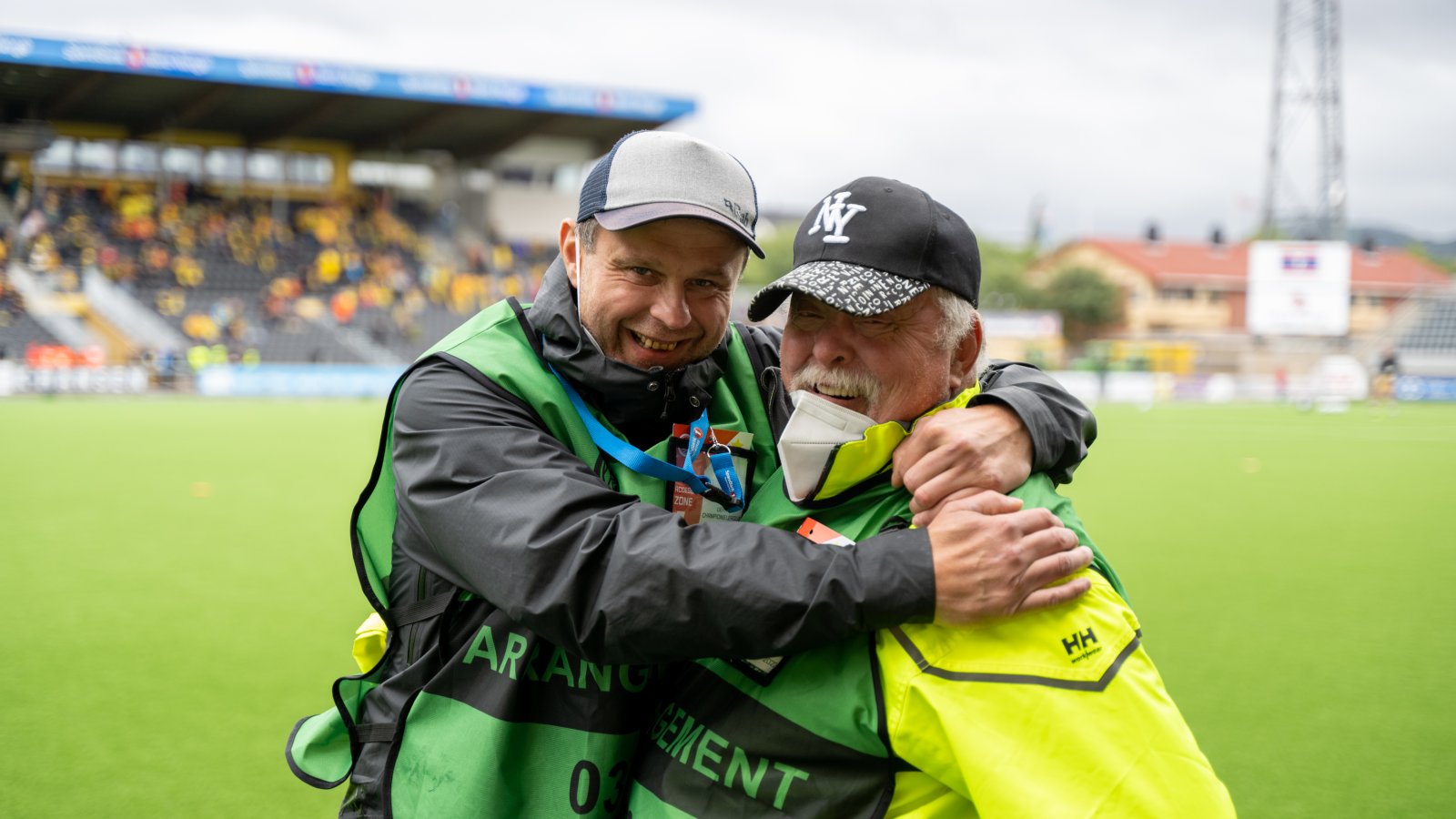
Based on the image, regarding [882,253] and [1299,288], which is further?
[1299,288]

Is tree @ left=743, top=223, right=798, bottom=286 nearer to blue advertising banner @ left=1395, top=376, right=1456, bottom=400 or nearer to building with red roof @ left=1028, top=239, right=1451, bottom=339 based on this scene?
building with red roof @ left=1028, top=239, right=1451, bottom=339

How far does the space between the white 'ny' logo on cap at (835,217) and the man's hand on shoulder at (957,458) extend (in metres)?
0.39

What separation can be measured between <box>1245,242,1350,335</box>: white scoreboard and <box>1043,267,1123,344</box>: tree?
54.5 ft

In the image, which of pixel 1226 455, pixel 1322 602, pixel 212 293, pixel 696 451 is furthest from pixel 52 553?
pixel 212 293

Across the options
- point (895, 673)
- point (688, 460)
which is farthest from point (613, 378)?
point (895, 673)

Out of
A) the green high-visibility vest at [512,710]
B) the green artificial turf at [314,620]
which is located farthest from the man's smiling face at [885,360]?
the green artificial turf at [314,620]

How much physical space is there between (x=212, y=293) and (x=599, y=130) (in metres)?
14.1

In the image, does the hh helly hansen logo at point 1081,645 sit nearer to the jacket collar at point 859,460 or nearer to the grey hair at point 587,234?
the jacket collar at point 859,460

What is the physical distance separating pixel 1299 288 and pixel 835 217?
41.3 meters

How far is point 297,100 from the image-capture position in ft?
108

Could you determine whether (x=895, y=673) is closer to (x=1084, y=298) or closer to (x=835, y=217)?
(x=835, y=217)

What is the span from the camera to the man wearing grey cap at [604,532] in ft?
5.45

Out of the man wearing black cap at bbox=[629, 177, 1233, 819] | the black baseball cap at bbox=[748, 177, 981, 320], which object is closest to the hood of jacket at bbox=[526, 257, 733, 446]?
the man wearing black cap at bbox=[629, 177, 1233, 819]

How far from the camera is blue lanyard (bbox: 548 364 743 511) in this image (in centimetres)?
211
